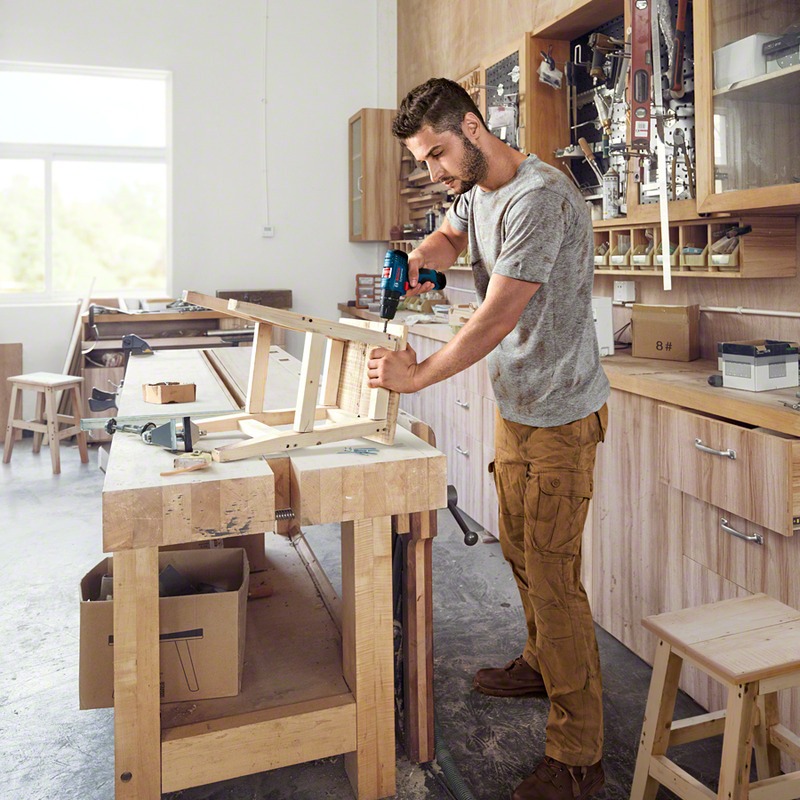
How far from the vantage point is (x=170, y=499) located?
53.1 inches

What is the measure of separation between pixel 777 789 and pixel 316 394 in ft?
3.73

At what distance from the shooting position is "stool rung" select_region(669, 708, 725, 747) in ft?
5.17

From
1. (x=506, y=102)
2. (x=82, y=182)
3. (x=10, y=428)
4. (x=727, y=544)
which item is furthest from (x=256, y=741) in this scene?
(x=82, y=182)

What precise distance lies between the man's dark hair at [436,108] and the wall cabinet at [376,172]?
3945 millimetres

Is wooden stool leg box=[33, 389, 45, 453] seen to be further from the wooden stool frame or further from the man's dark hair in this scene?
the man's dark hair

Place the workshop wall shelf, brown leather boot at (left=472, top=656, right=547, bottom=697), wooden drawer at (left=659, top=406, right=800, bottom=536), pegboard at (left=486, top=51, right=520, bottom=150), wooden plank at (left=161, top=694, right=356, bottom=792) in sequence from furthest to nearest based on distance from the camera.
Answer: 1. pegboard at (left=486, top=51, right=520, bottom=150)
2. the workshop wall shelf
3. brown leather boot at (left=472, top=656, right=547, bottom=697)
4. wooden drawer at (left=659, top=406, right=800, bottom=536)
5. wooden plank at (left=161, top=694, right=356, bottom=792)

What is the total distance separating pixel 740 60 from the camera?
2.05 m

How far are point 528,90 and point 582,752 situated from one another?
2.65m

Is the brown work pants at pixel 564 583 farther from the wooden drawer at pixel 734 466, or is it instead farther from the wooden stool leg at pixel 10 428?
the wooden stool leg at pixel 10 428

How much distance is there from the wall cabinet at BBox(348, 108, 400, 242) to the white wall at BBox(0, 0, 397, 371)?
37cm

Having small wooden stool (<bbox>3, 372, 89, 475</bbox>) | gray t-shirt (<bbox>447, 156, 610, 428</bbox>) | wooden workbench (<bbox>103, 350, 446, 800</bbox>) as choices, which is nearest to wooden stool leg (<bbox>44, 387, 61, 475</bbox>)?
small wooden stool (<bbox>3, 372, 89, 475</bbox>)

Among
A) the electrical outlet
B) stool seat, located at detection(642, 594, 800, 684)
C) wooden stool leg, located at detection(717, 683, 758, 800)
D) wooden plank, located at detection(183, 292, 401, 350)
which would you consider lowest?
wooden stool leg, located at detection(717, 683, 758, 800)

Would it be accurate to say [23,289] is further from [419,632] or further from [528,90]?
[419,632]

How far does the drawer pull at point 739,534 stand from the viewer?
5.78ft
